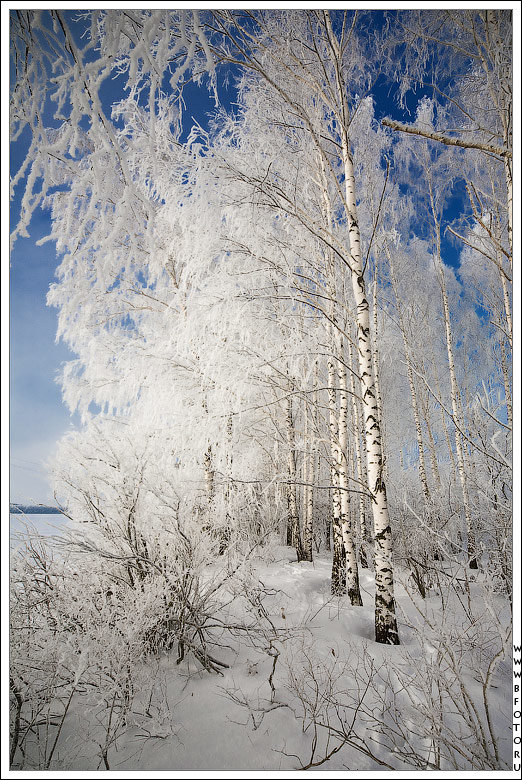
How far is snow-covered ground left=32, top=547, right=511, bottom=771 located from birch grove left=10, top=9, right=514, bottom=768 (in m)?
0.17

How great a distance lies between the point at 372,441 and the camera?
2914 mm

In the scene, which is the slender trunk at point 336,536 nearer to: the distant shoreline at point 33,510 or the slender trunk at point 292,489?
the slender trunk at point 292,489

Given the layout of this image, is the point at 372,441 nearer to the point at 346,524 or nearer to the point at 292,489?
the point at 346,524

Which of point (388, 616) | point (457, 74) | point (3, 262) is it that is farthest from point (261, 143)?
point (388, 616)

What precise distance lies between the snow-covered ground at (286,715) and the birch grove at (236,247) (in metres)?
0.17

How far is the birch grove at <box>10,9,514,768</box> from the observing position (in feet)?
→ 5.02

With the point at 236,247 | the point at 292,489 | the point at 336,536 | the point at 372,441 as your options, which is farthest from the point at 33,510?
the point at 292,489

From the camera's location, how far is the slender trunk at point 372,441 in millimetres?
2760

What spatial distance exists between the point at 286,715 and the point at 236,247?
14.3ft

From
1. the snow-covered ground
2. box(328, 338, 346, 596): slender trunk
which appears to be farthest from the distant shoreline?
box(328, 338, 346, 596): slender trunk

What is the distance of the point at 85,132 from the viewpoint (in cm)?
155

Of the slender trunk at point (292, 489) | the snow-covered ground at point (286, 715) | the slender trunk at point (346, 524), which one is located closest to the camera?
the snow-covered ground at point (286, 715)

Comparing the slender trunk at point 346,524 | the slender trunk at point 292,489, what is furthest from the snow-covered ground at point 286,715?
the slender trunk at point 292,489

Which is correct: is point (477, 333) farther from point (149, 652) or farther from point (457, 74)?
point (149, 652)
